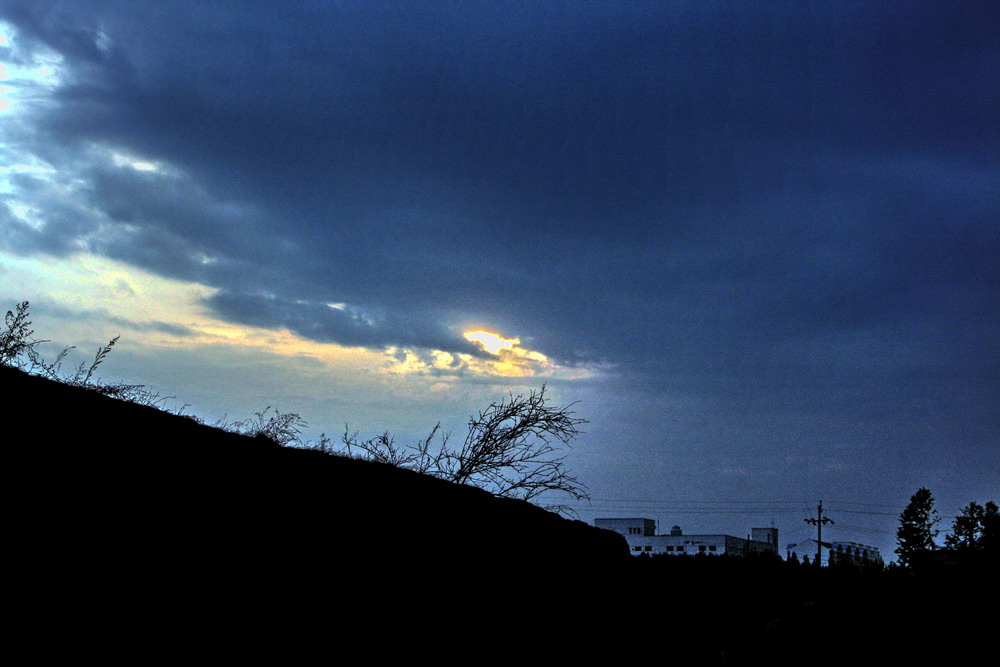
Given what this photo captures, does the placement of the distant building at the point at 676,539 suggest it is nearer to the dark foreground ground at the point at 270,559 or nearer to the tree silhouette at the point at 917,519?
the tree silhouette at the point at 917,519

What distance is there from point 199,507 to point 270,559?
39 centimetres

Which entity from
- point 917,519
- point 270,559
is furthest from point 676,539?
point 270,559

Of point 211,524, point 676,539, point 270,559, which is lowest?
A: point 270,559

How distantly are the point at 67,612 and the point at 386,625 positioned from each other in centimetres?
145

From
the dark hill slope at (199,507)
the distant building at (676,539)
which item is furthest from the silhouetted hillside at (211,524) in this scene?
the distant building at (676,539)

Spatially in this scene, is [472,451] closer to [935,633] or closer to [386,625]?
[935,633]

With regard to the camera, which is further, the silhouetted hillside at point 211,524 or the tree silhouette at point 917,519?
the tree silhouette at point 917,519

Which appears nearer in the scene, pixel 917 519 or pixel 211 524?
pixel 211 524

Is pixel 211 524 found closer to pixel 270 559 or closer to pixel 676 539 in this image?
pixel 270 559

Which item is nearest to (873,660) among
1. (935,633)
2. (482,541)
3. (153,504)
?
(935,633)

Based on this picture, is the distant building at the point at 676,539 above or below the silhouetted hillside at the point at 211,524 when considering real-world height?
above

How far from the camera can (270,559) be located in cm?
312

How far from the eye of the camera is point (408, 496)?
14.3 feet

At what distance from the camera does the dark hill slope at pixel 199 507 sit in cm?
266
